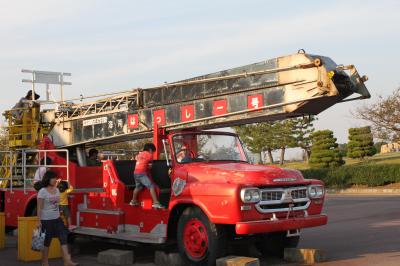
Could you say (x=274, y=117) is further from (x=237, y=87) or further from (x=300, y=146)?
(x=300, y=146)

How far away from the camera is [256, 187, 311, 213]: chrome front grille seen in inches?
320

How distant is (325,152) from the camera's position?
159 ft

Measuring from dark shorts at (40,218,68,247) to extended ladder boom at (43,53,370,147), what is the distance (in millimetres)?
2455

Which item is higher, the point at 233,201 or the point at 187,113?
the point at 187,113

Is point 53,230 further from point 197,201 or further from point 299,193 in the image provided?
point 299,193

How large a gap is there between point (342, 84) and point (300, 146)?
177 feet

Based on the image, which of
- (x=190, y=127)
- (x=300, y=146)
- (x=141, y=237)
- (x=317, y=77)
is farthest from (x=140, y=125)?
(x=300, y=146)

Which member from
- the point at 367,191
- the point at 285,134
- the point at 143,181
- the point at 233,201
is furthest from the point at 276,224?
the point at 285,134

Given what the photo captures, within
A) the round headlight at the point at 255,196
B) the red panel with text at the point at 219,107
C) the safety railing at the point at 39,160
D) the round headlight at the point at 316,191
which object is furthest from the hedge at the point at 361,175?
the round headlight at the point at 255,196

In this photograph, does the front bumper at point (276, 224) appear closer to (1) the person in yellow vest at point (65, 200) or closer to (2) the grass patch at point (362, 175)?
(1) the person in yellow vest at point (65, 200)

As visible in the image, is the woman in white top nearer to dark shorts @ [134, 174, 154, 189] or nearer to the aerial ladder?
dark shorts @ [134, 174, 154, 189]

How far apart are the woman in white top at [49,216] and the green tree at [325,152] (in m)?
41.1

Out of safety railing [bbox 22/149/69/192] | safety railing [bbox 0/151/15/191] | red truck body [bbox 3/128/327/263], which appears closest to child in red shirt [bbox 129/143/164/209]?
red truck body [bbox 3/128/327/263]

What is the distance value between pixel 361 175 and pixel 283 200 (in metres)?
25.8
